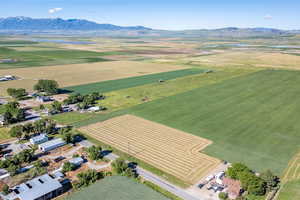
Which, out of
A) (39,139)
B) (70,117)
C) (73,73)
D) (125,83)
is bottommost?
(39,139)

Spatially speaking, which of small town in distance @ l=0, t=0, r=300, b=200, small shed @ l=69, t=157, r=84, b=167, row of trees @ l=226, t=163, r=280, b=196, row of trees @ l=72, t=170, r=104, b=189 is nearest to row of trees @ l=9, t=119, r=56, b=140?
small town in distance @ l=0, t=0, r=300, b=200

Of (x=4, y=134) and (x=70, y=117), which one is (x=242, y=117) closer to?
(x=70, y=117)

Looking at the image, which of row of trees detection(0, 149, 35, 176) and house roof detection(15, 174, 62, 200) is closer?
house roof detection(15, 174, 62, 200)

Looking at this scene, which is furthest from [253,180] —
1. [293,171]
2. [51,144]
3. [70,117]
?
[70,117]

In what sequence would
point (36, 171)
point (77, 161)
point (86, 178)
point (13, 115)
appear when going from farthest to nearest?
point (13, 115)
point (77, 161)
point (36, 171)
point (86, 178)

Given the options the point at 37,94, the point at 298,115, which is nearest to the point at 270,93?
the point at 298,115

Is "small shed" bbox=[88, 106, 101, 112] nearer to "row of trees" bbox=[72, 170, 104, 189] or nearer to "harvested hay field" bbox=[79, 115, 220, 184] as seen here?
"harvested hay field" bbox=[79, 115, 220, 184]

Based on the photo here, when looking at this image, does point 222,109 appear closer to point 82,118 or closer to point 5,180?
point 82,118
